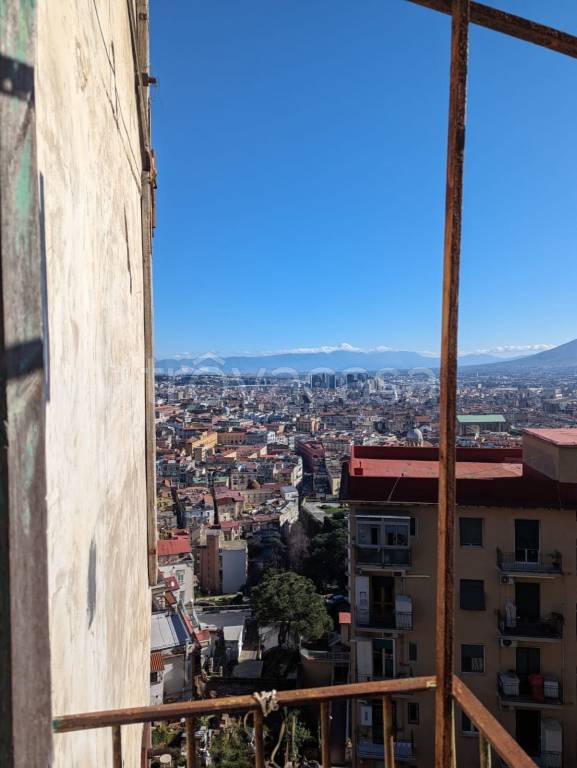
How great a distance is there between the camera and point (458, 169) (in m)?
0.98

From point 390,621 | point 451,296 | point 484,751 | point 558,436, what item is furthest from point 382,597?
point 451,296

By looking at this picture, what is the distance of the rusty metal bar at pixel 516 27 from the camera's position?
1.03m

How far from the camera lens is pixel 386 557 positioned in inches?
275

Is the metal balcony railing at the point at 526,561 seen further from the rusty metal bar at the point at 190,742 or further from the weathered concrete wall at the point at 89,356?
the rusty metal bar at the point at 190,742

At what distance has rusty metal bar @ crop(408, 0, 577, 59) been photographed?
103cm

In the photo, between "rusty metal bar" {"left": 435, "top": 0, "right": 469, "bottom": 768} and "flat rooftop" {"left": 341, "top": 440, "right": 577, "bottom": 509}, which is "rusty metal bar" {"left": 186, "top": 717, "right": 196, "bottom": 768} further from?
"flat rooftop" {"left": 341, "top": 440, "right": 577, "bottom": 509}

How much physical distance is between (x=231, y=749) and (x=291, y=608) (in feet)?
17.6

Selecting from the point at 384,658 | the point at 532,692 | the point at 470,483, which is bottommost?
the point at 532,692

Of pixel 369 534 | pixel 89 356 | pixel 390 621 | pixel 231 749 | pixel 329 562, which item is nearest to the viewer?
Result: pixel 89 356

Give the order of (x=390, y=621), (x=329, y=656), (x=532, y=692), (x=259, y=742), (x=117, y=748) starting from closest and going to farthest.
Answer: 1. (x=117, y=748)
2. (x=259, y=742)
3. (x=532, y=692)
4. (x=390, y=621)
5. (x=329, y=656)

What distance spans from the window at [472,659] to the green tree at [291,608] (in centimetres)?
972

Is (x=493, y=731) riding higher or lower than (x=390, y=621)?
higher

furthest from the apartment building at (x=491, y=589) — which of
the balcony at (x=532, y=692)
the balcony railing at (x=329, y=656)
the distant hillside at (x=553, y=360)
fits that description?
the distant hillside at (x=553, y=360)

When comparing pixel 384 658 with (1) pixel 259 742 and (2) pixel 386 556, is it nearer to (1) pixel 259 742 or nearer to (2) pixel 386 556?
(2) pixel 386 556
